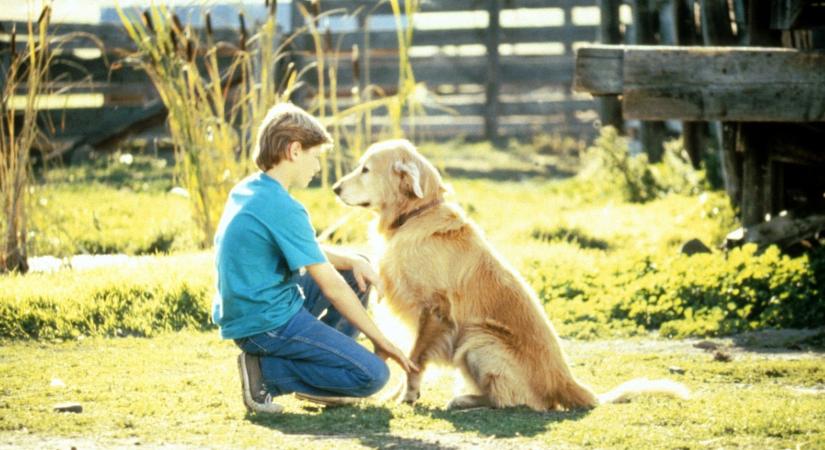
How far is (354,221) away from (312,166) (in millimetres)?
4548

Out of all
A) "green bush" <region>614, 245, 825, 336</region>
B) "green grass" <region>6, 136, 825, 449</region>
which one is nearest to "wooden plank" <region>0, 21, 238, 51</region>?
"green grass" <region>6, 136, 825, 449</region>

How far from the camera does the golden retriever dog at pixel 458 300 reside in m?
5.13

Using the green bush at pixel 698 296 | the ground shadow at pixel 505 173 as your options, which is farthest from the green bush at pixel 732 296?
the ground shadow at pixel 505 173

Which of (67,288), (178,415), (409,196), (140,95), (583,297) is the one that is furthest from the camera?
(140,95)

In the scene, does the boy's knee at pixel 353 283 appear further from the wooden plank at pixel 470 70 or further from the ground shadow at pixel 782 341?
the wooden plank at pixel 470 70

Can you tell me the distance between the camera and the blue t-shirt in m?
4.88

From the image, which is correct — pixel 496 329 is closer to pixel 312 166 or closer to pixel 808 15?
pixel 312 166

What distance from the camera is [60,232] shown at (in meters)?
9.23

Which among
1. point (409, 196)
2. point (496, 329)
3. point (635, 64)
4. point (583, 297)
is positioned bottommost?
point (583, 297)

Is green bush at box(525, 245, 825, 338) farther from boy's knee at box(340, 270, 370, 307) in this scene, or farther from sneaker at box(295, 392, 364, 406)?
sneaker at box(295, 392, 364, 406)

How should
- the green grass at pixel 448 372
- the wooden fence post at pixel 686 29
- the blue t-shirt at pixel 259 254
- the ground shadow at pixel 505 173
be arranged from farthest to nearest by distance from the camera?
the ground shadow at pixel 505 173 < the wooden fence post at pixel 686 29 < the blue t-shirt at pixel 259 254 < the green grass at pixel 448 372

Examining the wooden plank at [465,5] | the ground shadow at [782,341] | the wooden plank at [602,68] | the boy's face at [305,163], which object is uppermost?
the wooden plank at [465,5]

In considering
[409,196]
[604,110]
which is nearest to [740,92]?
[409,196]

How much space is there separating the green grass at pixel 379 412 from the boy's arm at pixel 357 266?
531 millimetres
